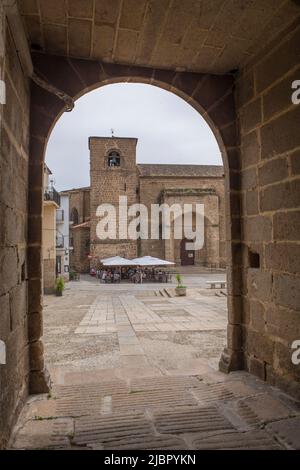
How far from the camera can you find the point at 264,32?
2855mm

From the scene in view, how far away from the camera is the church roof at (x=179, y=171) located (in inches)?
1095

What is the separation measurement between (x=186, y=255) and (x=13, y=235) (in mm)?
25392

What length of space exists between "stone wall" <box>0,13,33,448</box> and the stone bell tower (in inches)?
846

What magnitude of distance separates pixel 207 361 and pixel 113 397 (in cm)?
148

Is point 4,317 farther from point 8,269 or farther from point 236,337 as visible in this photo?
point 236,337

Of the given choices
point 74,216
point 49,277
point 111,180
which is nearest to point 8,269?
point 49,277

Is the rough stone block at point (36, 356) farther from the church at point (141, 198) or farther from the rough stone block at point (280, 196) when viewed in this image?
the church at point (141, 198)

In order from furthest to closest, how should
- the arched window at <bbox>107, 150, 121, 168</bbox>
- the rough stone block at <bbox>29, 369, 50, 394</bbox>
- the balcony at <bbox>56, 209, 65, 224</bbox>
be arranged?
the arched window at <bbox>107, 150, 121, 168</bbox> < the balcony at <bbox>56, 209, 65, 224</bbox> < the rough stone block at <bbox>29, 369, 50, 394</bbox>

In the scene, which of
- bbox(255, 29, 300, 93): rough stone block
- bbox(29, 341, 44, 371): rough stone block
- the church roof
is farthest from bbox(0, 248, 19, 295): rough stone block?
the church roof

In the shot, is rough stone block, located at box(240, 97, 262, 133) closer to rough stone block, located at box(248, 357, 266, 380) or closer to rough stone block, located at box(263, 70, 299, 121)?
rough stone block, located at box(263, 70, 299, 121)

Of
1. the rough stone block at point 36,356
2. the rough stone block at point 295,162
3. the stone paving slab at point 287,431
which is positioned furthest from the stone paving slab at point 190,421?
the rough stone block at point 295,162

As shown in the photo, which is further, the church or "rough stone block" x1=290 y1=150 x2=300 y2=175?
the church

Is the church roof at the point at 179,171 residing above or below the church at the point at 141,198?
above

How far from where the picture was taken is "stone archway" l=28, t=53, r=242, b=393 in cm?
306
